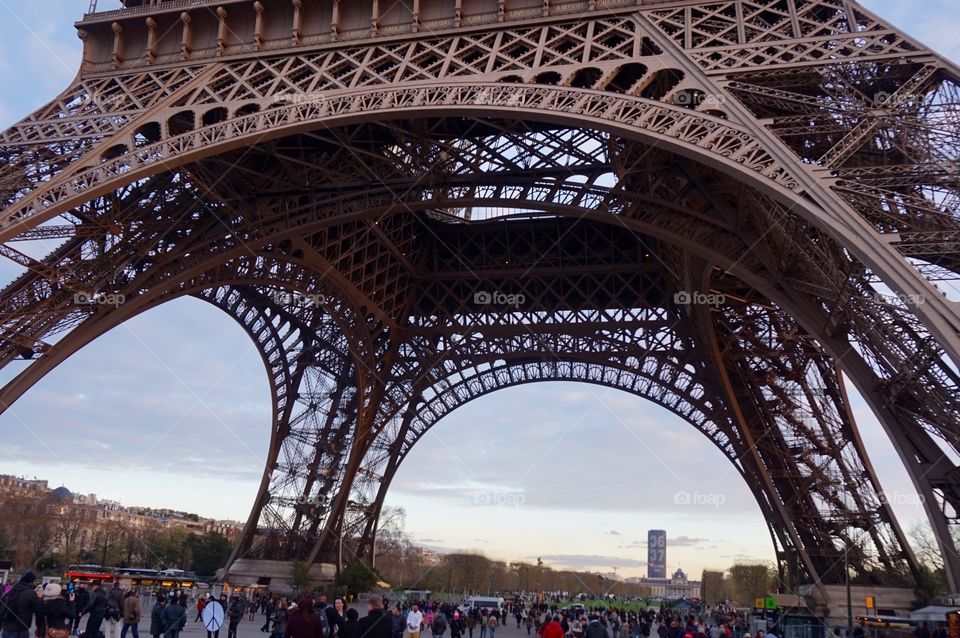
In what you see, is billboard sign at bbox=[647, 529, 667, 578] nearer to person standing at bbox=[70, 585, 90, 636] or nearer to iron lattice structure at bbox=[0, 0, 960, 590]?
iron lattice structure at bbox=[0, 0, 960, 590]

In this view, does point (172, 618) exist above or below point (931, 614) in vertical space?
below

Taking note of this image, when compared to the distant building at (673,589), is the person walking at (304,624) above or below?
above

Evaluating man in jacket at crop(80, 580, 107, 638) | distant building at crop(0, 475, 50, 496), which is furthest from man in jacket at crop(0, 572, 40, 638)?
distant building at crop(0, 475, 50, 496)

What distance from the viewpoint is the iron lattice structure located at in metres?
14.5

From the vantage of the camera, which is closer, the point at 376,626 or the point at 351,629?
the point at 376,626

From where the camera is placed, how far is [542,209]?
21.1 m

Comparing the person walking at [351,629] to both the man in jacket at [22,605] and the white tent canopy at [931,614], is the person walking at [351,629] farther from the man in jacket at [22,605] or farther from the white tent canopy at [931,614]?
the white tent canopy at [931,614]

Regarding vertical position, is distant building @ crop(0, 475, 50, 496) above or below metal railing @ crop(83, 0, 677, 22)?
below

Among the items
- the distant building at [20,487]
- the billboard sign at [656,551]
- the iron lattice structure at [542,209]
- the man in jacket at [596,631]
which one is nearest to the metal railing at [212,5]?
the iron lattice structure at [542,209]

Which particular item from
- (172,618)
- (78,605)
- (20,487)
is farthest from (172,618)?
(20,487)

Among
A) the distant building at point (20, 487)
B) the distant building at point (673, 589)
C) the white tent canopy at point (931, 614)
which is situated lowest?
the distant building at point (673, 589)

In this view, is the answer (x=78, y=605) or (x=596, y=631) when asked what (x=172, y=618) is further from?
(x=596, y=631)

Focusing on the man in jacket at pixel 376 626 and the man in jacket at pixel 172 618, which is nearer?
the man in jacket at pixel 376 626

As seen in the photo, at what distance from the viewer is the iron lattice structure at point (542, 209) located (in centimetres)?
1451
